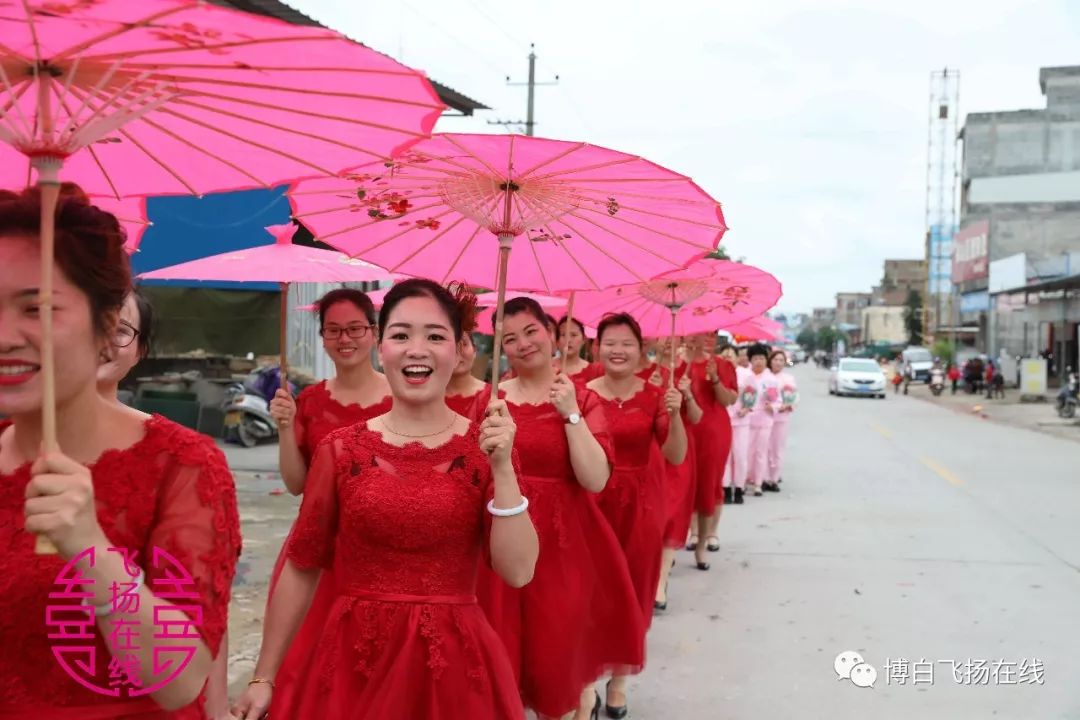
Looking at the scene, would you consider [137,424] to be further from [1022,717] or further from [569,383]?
[1022,717]

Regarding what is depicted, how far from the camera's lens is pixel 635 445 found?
5.54m

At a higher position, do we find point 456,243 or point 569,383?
point 456,243

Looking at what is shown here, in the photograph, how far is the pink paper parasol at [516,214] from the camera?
3.30 meters

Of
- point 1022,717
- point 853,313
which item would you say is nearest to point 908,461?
point 1022,717

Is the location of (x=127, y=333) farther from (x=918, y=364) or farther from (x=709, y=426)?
(x=918, y=364)

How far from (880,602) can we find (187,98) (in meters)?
6.23

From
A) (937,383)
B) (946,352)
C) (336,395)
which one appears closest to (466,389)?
(336,395)

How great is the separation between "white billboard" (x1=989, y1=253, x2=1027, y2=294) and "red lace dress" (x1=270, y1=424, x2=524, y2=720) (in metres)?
39.5

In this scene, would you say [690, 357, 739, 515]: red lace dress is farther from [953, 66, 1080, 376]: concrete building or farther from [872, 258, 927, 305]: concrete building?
[872, 258, 927, 305]: concrete building

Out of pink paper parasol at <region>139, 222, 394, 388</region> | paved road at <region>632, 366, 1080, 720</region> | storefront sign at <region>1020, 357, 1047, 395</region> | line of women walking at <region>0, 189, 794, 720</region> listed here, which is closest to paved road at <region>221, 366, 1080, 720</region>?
paved road at <region>632, 366, 1080, 720</region>

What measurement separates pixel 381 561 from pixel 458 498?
0.28 meters

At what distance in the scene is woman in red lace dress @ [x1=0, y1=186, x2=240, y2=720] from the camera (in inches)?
67.4

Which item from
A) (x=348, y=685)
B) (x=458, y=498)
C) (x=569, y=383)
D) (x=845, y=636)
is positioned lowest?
(x=845, y=636)

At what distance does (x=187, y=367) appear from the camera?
16969 mm
